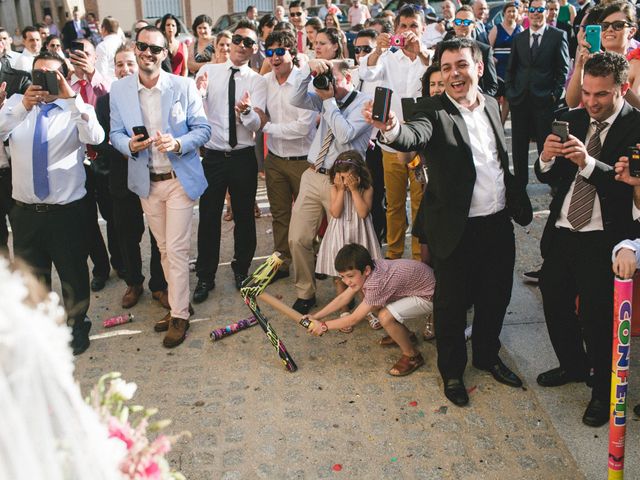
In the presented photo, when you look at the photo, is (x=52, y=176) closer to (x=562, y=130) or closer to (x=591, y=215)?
(x=562, y=130)

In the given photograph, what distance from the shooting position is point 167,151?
16.9 feet

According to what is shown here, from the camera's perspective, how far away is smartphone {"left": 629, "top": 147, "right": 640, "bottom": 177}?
138 inches

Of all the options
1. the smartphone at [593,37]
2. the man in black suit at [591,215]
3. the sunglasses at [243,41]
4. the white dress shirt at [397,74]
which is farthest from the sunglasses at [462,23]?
the man in black suit at [591,215]

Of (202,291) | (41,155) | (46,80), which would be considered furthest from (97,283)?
(46,80)

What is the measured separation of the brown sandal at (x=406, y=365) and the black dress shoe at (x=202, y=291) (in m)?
1.99

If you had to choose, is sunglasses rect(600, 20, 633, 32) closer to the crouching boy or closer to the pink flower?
the crouching boy

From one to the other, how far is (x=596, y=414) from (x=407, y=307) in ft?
4.36

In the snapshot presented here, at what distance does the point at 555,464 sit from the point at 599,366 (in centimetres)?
68

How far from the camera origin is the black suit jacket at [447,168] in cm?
402

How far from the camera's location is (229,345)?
5273 millimetres

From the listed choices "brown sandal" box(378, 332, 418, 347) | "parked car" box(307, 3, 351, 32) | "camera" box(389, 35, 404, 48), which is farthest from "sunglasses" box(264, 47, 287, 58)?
"parked car" box(307, 3, 351, 32)

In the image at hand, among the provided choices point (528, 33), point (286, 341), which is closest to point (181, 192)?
point (286, 341)

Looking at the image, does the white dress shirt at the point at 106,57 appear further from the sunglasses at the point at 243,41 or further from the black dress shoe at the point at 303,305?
the black dress shoe at the point at 303,305

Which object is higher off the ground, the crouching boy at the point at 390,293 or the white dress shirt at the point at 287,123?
the white dress shirt at the point at 287,123
